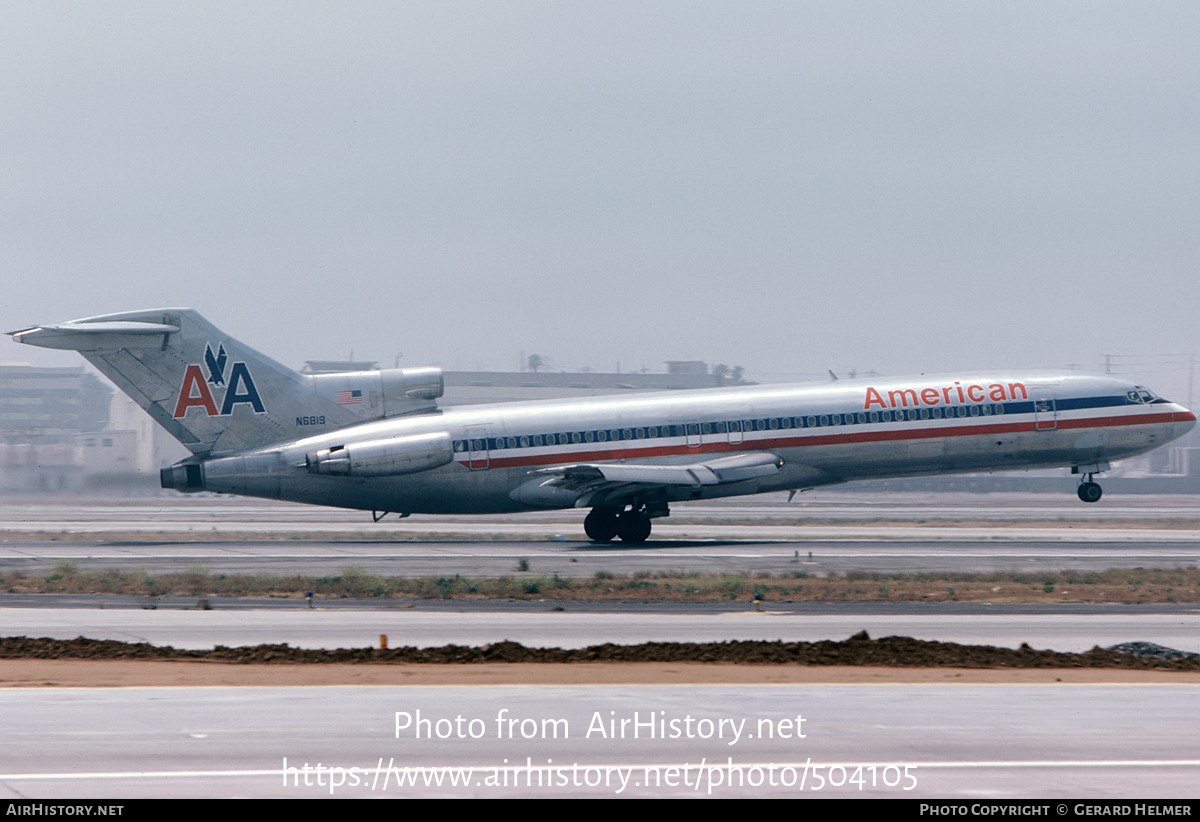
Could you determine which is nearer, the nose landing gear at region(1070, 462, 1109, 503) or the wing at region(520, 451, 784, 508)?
the wing at region(520, 451, 784, 508)

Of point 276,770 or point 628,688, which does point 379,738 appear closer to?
point 276,770

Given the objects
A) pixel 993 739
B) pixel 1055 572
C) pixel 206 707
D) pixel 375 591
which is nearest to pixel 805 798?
pixel 993 739

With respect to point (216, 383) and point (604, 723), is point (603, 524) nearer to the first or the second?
point (216, 383)

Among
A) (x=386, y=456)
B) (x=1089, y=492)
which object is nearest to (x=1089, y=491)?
(x=1089, y=492)

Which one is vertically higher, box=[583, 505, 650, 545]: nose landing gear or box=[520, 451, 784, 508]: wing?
box=[520, 451, 784, 508]: wing

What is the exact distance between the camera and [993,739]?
508 inches

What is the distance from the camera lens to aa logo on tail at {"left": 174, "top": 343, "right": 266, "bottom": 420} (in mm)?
40781

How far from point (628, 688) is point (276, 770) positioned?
223 inches

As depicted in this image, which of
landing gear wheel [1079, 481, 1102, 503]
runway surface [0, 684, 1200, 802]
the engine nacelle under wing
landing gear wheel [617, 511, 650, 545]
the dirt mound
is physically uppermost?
the engine nacelle under wing

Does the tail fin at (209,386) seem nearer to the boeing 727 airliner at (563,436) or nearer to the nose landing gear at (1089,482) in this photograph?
the boeing 727 airliner at (563,436)

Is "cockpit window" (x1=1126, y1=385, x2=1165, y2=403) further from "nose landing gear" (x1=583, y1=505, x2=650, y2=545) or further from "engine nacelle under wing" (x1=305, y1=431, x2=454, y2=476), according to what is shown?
"engine nacelle under wing" (x1=305, y1=431, x2=454, y2=476)

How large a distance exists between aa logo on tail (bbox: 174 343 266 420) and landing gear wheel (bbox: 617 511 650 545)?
1229 centimetres

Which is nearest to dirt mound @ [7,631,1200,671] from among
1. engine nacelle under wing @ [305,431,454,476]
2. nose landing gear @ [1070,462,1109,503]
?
engine nacelle under wing @ [305,431,454,476]

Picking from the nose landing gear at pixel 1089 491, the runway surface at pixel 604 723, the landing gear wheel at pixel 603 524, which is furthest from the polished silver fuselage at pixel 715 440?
the runway surface at pixel 604 723
